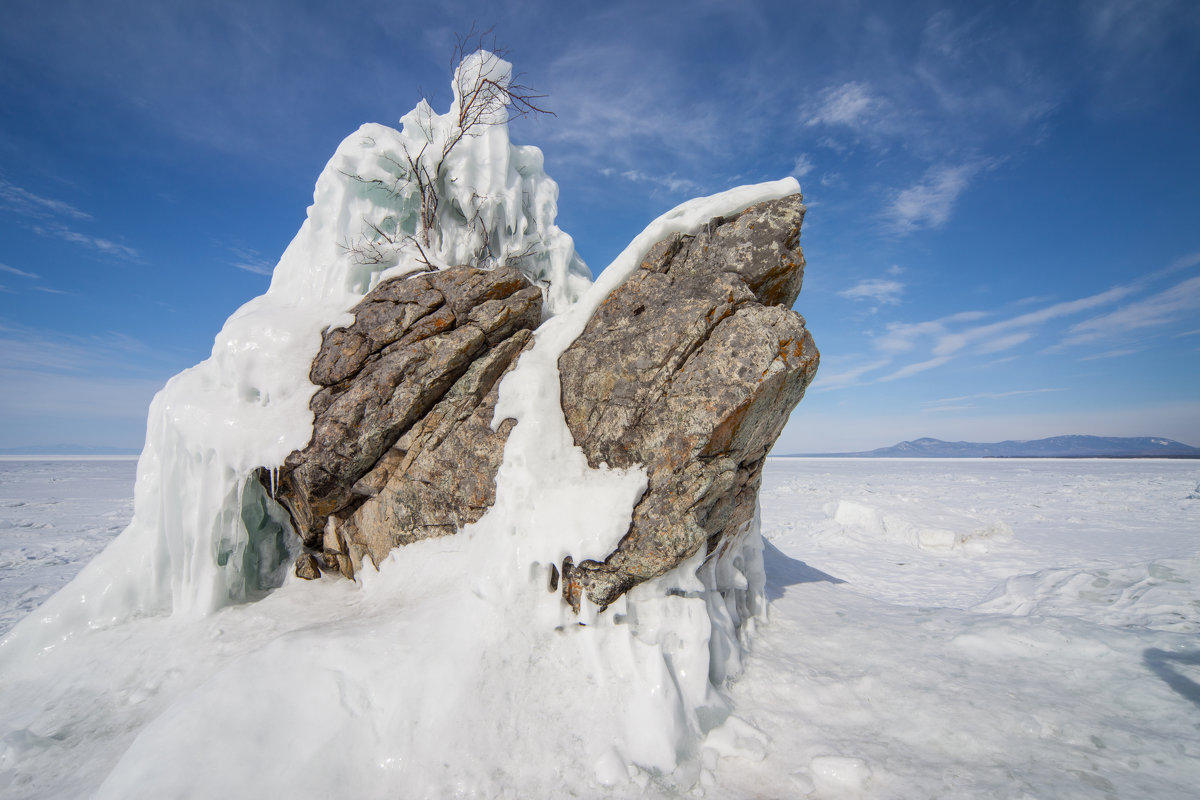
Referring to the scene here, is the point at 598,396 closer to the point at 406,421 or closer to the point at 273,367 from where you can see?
the point at 406,421

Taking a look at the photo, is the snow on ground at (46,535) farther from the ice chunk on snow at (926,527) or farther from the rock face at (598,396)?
the ice chunk on snow at (926,527)

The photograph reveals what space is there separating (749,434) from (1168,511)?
739 inches

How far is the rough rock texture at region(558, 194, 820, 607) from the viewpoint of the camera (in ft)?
13.4

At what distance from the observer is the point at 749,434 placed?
441 cm

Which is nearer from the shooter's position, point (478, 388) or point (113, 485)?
point (478, 388)

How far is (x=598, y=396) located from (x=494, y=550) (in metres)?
1.55

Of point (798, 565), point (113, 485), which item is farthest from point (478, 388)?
point (113, 485)

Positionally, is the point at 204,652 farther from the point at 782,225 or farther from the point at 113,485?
the point at 113,485

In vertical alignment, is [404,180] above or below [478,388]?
above

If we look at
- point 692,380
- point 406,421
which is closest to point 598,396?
point 692,380

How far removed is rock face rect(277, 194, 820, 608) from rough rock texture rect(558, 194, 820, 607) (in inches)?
0.5

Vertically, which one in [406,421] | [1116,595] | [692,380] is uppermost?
[692,380]

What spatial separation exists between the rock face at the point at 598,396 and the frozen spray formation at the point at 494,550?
0.03 metres

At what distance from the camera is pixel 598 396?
15.1 ft
